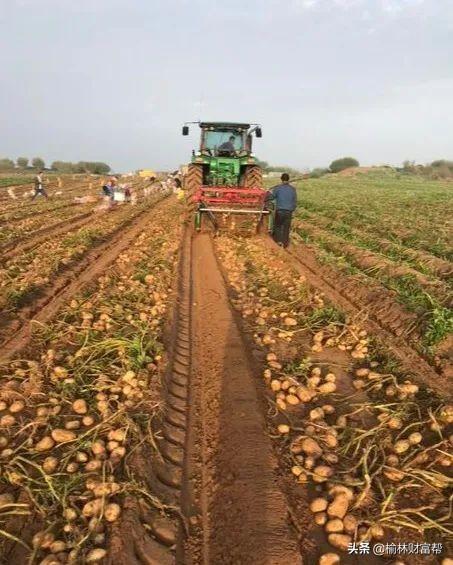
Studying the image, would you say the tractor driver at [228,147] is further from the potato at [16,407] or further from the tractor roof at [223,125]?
the potato at [16,407]

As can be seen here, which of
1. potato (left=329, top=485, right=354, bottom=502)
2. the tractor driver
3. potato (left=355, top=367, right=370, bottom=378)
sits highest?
the tractor driver

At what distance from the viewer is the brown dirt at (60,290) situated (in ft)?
14.6

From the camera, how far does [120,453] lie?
283 cm

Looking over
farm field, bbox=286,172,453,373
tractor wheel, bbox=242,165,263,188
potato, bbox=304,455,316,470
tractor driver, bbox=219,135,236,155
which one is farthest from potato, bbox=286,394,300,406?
tractor driver, bbox=219,135,236,155

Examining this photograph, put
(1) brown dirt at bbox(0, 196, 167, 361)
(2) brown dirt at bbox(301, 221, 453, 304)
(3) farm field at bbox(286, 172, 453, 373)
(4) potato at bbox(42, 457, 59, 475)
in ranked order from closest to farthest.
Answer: (4) potato at bbox(42, 457, 59, 475)
(1) brown dirt at bbox(0, 196, 167, 361)
(3) farm field at bbox(286, 172, 453, 373)
(2) brown dirt at bbox(301, 221, 453, 304)

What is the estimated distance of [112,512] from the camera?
2.36 meters

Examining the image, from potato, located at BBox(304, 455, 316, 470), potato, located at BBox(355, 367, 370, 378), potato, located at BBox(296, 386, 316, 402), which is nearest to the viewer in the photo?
potato, located at BBox(304, 455, 316, 470)

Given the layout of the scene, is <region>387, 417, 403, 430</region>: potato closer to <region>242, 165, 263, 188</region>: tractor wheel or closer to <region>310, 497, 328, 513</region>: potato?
<region>310, 497, 328, 513</region>: potato

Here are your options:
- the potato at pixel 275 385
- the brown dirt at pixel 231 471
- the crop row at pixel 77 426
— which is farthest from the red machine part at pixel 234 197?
the potato at pixel 275 385

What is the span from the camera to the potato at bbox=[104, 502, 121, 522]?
235 centimetres

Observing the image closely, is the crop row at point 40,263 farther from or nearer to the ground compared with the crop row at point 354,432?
farther from the ground

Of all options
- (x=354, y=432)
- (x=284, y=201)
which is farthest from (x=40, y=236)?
(x=354, y=432)

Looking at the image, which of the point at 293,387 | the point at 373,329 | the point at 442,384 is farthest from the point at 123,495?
the point at 373,329

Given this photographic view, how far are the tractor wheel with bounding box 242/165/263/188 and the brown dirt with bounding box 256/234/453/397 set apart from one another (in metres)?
3.10
